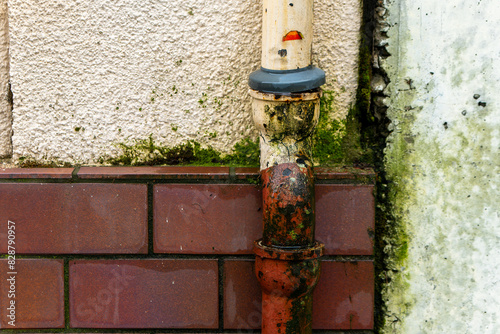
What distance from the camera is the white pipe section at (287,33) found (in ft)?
A: 3.57

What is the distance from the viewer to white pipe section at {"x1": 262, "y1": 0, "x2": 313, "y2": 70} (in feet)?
3.57

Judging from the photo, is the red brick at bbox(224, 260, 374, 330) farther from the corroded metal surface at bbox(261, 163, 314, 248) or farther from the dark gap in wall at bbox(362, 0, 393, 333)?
the corroded metal surface at bbox(261, 163, 314, 248)

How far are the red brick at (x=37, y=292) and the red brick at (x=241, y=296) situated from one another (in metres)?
0.46

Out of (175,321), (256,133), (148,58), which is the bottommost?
(175,321)

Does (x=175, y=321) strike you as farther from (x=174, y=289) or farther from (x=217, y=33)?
(x=217, y=33)

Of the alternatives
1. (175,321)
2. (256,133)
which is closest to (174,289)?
(175,321)

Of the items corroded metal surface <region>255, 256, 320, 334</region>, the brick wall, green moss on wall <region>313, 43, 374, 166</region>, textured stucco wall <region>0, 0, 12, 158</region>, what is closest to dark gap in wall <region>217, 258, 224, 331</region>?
the brick wall

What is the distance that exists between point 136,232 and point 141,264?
9cm

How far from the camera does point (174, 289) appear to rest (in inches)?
49.7

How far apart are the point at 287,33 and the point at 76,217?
0.74m

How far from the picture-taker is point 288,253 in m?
1.08

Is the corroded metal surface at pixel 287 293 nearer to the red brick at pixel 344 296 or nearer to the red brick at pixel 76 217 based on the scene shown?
the red brick at pixel 344 296

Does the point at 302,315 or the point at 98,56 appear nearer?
the point at 302,315

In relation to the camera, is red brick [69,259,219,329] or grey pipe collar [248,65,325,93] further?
red brick [69,259,219,329]
